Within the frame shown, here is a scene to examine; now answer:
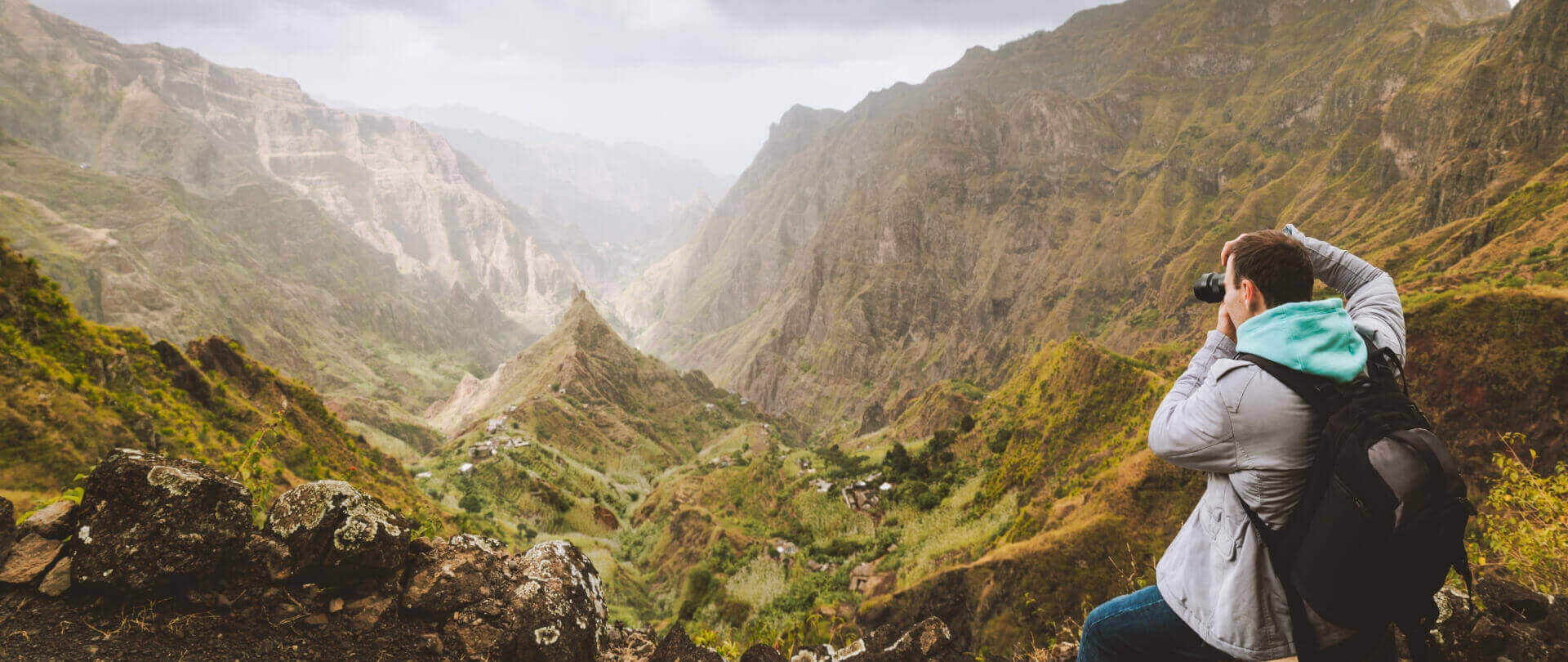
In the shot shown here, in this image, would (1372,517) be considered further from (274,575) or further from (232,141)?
(232,141)

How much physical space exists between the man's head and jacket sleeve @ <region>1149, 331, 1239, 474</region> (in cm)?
29

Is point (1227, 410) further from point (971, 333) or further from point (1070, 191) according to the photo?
point (1070, 191)

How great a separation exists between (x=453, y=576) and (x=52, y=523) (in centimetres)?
271

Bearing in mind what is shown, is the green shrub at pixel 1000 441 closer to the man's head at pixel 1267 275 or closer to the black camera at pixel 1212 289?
the black camera at pixel 1212 289

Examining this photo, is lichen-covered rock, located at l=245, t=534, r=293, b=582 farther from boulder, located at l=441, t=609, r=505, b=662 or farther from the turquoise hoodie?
the turquoise hoodie

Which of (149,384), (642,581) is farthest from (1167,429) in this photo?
(642,581)

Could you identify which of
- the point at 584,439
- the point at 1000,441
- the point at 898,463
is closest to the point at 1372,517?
the point at 1000,441

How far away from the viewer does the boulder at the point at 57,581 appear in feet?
12.7

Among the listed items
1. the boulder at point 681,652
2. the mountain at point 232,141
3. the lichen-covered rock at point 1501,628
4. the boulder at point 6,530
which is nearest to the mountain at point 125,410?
the boulder at point 6,530

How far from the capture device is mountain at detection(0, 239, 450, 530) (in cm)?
753

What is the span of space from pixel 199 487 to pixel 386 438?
177ft

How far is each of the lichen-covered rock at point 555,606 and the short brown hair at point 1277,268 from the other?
5.63 meters

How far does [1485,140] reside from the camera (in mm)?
42469

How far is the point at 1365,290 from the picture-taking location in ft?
10.3
